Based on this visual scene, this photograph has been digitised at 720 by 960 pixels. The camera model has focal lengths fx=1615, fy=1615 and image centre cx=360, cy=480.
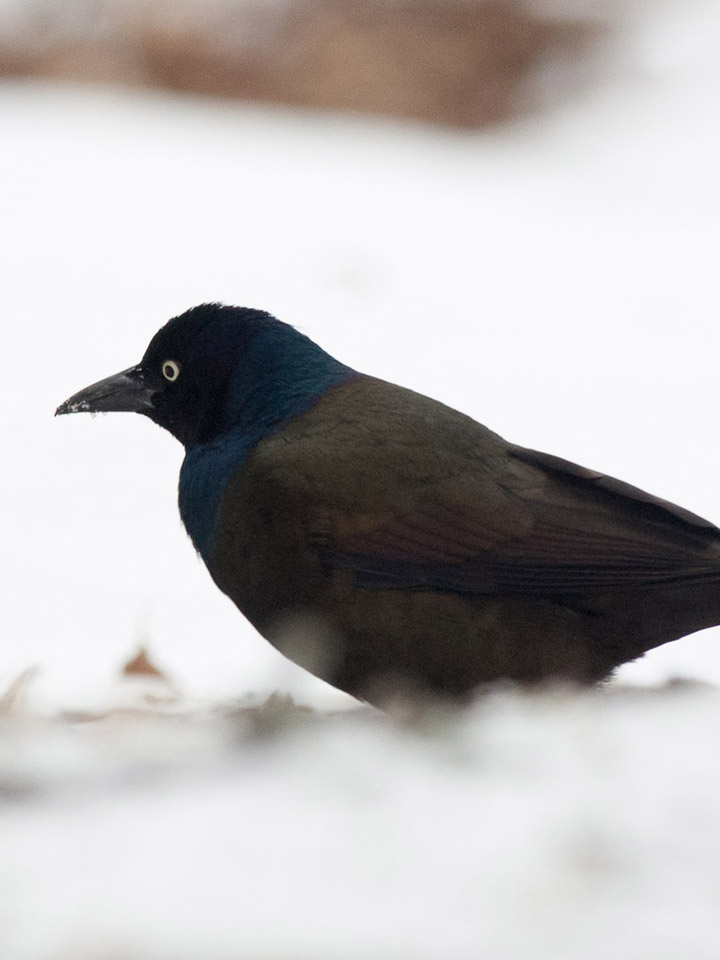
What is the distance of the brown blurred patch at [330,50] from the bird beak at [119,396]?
6.52 metres

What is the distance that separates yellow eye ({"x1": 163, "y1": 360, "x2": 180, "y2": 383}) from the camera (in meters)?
4.46

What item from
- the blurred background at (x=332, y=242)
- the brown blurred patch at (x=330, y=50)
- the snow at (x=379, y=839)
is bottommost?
the snow at (x=379, y=839)

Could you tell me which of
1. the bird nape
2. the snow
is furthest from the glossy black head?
the snow

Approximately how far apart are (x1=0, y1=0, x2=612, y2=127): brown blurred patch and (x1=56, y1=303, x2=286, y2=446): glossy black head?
6.55m

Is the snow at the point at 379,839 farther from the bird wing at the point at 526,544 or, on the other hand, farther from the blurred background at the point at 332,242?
the blurred background at the point at 332,242

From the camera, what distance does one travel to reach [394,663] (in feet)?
12.2

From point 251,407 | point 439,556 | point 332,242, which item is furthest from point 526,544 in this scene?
point 332,242

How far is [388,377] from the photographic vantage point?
7.10 metres

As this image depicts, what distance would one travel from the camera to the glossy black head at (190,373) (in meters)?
4.38

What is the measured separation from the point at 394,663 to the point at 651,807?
0.86 metres

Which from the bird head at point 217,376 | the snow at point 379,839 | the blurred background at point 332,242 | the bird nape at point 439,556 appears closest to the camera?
the snow at point 379,839

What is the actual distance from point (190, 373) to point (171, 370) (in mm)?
70

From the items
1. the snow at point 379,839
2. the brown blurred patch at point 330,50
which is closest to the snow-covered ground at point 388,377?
the snow at point 379,839

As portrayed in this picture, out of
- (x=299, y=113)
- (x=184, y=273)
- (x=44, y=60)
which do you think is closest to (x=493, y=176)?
(x=299, y=113)
